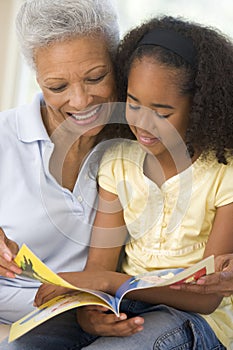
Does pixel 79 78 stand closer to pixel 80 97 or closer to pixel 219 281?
pixel 80 97

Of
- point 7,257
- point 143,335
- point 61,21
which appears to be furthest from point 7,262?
point 61,21

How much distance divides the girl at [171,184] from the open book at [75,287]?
70mm

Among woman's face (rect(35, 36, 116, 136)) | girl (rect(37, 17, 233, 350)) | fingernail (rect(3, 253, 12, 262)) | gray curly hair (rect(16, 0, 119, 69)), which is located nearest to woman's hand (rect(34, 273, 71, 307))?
girl (rect(37, 17, 233, 350))

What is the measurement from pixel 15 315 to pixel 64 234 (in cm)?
24

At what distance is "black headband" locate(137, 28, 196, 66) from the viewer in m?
1.54

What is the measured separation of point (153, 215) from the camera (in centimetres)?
168

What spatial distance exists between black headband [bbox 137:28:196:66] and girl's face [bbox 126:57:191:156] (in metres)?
0.04

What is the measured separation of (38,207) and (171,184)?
Result: 1.20 ft

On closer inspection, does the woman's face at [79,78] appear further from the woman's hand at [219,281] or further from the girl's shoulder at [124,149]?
the woman's hand at [219,281]

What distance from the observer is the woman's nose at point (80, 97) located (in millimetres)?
1665

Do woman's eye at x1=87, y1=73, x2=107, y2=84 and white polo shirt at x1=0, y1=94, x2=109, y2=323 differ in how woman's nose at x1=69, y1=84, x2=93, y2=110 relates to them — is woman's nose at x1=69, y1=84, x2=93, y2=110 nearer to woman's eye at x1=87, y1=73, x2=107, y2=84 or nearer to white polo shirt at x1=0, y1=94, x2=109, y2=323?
woman's eye at x1=87, y1=73, x2=107, y2=84

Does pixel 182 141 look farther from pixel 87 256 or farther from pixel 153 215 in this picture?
pixel 87 256

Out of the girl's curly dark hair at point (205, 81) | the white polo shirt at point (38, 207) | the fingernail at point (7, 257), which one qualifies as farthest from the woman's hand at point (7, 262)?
the girl's curly dark hair at point (205, 81)

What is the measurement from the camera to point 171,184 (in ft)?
5.43
